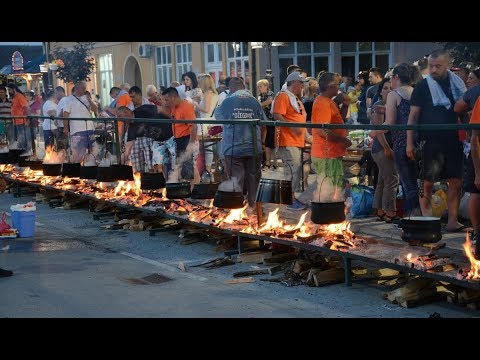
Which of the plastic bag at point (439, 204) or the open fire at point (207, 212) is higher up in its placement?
the plastic bag at point (439, 204)

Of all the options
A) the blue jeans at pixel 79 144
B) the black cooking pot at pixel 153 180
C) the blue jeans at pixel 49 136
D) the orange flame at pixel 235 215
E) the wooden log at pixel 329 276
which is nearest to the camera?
the wooden log at pixel 329 276

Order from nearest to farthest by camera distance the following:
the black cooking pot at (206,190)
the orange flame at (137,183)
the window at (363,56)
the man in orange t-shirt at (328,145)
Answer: the man in orange t-shirt at (328,145) < the black cooking pot at (206,190) < the orange flame at (137,183) < the window at (363,56)

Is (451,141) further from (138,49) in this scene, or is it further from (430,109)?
(138,49)

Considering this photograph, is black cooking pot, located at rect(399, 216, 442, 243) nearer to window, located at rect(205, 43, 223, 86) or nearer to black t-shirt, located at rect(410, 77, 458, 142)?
black t-shirt, located at rect(410, 77, 458, 142)

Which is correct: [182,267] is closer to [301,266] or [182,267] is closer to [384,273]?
[301,266]

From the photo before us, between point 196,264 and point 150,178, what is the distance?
2853mm

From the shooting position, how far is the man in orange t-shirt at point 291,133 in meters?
11.3

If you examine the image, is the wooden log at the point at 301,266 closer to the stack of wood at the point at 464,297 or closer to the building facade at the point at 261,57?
the stack of wood at the point at 464,297

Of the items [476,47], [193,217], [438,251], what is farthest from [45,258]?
[476,47]

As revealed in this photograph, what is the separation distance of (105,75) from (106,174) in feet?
110

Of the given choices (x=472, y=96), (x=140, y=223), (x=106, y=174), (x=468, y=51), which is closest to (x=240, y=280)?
(x=472, y=96)

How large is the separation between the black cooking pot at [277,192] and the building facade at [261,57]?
13.5m

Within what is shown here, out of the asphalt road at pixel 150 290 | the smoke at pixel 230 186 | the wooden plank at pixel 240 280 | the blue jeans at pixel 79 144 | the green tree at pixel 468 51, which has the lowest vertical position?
the asphalt road at pixel 150 290

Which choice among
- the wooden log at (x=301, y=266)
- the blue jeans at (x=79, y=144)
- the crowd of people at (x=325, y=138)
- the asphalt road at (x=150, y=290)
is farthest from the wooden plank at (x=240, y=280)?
the blue jeans at (x=79, y=144)
